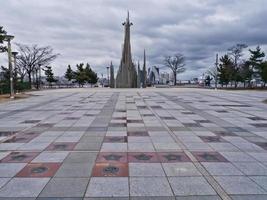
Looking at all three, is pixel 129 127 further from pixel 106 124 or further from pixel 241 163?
pixel 241 163

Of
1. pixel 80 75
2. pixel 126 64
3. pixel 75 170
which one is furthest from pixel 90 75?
pixel 75 170

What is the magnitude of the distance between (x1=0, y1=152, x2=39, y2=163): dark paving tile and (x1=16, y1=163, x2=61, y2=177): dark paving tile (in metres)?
0.42

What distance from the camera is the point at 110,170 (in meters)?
5.66

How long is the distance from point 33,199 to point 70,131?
5.43m

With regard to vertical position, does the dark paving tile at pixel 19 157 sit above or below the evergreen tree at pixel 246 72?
below

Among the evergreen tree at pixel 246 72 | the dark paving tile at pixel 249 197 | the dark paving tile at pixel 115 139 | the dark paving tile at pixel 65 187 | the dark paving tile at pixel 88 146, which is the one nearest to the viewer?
the dark paving tile at pixel 249 197

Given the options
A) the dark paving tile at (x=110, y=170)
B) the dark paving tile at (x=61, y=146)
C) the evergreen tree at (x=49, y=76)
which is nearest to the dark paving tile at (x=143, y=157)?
the dark paving tile at (x=110, y=170)

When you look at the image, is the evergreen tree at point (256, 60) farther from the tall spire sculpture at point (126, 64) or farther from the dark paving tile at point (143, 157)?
the dark paving tile at point (143, 157)

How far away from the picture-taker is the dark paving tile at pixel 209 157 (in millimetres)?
6363

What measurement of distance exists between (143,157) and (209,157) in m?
1.39

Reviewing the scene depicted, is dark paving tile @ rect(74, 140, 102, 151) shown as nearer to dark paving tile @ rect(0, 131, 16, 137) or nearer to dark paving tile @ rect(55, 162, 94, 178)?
dark paving tile @ rect(55, 162, 94, 178)

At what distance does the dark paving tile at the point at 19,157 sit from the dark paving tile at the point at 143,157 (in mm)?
2069

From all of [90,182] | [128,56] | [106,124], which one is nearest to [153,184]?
[90,182]

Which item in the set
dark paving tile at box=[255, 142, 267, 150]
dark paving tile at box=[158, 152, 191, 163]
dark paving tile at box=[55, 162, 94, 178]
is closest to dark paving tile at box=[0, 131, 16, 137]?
dark paving tile at box=[55, 162, 94, 178]
